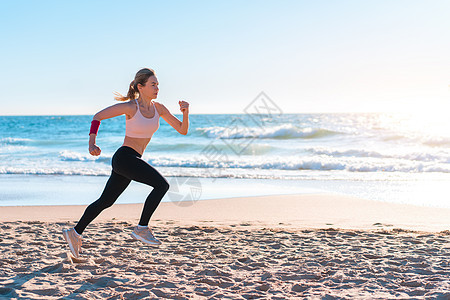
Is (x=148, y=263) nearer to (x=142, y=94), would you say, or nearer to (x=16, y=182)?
(x=142, y=94)

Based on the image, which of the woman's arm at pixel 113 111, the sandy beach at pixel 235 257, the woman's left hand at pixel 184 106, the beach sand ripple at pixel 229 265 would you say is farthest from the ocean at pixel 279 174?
the woman's arm at pixel 113 111

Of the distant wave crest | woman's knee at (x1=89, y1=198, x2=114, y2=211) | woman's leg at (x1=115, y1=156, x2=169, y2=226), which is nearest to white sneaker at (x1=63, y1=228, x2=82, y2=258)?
woman's knee at (x1=89, y1=198, x2=114, y2=211)

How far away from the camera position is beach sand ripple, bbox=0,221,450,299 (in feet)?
10.9

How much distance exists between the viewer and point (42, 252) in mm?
4414

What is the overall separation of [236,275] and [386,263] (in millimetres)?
1423

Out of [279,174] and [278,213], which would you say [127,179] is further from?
[279,174]

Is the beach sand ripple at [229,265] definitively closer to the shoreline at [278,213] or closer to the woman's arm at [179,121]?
the shoreline at [278,213]

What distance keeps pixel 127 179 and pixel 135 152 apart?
0.25m

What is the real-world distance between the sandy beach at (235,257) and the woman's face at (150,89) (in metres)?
1.56

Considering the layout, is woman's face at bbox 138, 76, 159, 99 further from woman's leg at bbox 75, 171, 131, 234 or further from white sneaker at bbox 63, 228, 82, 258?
white sneaker at bbox 63, 228, 82, 258

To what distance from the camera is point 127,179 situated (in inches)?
150

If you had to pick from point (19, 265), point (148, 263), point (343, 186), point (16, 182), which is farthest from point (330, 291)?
point (16, 182)

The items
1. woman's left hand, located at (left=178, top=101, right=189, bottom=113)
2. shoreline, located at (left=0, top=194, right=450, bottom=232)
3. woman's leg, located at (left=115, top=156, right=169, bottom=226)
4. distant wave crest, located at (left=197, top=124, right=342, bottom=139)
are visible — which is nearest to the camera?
woman's leg, located at (left=115, top=156, right=169, bottom=226)

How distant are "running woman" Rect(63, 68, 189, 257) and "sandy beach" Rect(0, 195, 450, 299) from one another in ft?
1.46
